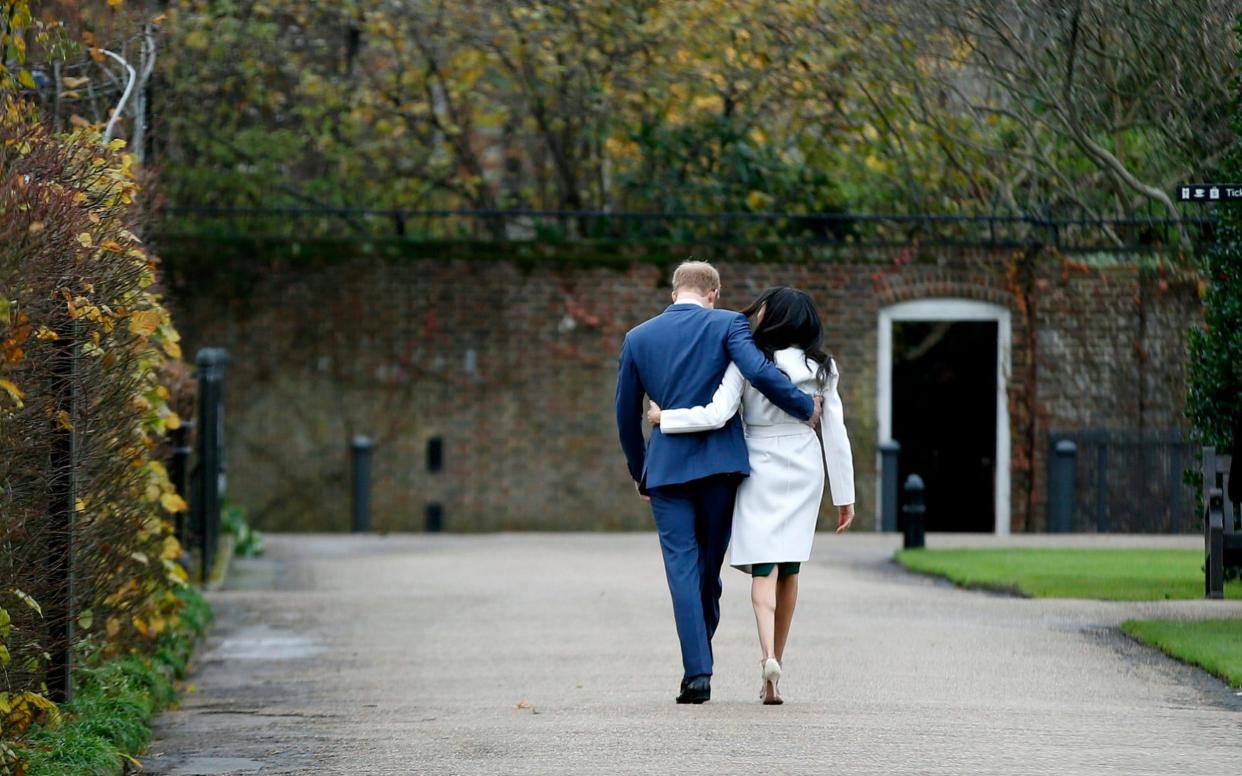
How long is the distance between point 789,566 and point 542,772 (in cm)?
215

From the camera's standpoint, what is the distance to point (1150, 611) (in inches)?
466

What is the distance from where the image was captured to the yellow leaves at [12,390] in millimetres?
5602

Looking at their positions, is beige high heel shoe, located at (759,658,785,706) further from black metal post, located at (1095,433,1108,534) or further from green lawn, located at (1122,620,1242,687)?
black metal post, located at (1095,433,1108,534)

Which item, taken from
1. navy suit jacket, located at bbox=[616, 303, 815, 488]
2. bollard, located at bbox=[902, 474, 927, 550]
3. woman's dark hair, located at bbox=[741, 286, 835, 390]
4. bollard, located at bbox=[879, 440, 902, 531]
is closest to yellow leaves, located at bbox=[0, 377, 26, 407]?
navy suit jacket, located at bbox=[616, 303, 815, 488]

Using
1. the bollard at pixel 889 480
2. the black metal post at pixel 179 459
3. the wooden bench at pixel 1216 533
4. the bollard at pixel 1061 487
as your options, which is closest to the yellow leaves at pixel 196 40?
the bollard at pixel 889 480

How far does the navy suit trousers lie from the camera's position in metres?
8.38

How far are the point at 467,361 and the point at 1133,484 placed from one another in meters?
7.30

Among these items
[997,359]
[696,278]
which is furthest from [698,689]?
[997,359]

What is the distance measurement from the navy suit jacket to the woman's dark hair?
101 millimetres

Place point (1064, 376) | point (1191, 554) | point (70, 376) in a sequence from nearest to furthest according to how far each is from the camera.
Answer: point (70, 376)
point (1191, 554)
point (1064, 376)

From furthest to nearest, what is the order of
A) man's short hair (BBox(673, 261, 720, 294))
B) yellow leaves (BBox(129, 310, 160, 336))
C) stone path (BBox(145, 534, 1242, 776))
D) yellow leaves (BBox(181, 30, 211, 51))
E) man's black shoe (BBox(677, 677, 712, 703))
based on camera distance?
yellow leaves (BBox(181, 30, 211, 51)), man's short hair (BBox(673, 261, 720, 294)), man's black shoe (BBox(677, 677, 712, 703)), yellow leaves (BBox(129, 310, 160, 336)), stone path (BBox(145, 534, 1242, 776))

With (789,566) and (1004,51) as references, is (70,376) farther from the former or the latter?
(1004,51)

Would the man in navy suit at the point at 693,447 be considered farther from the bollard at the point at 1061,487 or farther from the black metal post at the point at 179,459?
the bollard at the point at 1061,487

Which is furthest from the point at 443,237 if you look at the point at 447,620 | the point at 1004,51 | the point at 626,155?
the point at 447,620
